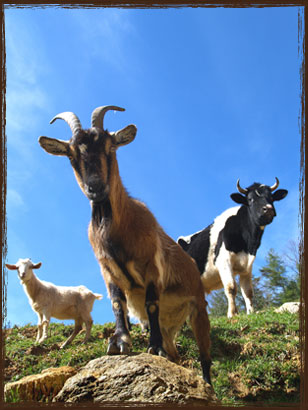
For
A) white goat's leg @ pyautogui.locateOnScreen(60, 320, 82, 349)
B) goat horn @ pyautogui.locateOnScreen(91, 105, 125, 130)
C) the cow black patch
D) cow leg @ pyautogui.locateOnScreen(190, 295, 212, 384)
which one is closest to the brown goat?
goat horn @ pyautogui.locateOnScreen(91, 105, 125, 130)

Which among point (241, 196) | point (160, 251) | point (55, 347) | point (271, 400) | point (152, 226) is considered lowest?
point (271, 400)

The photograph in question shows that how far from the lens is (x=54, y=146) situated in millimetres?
4836

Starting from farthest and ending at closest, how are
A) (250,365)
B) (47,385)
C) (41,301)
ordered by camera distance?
(41,301) < (250,365) < (47,385)

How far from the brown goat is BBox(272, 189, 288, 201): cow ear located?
6.65 meters

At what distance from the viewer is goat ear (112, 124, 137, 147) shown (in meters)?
4.86

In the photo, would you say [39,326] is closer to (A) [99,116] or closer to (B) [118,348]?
(B) [118,348]

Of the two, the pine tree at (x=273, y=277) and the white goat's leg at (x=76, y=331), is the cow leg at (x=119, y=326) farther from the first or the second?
the pine tree at (x=273, y=277)

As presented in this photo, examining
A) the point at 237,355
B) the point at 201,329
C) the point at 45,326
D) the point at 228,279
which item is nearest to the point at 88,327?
the point at 45,326

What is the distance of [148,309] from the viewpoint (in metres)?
4.46

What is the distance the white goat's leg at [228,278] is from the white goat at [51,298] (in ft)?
12.1

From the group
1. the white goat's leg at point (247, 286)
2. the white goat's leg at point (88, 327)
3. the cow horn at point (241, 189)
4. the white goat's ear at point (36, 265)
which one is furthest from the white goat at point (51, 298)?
the cow horn at point (241, 189)

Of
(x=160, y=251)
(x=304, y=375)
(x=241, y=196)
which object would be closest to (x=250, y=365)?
(x=160, y=251)

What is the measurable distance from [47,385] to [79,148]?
100 inches

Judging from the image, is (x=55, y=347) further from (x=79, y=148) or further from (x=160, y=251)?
(x=79, y=148)
